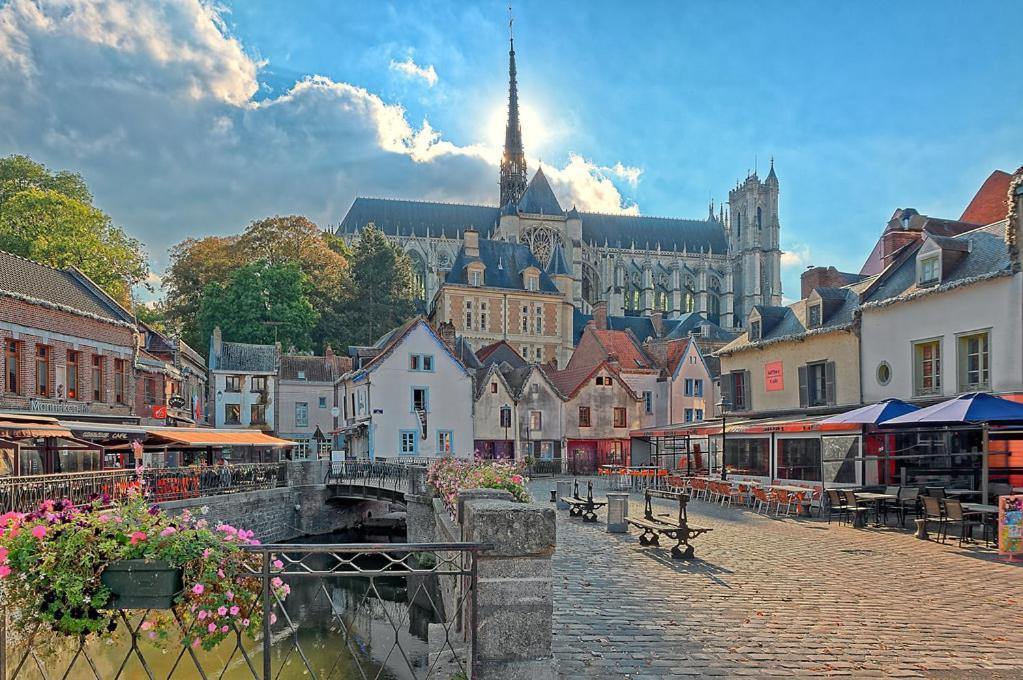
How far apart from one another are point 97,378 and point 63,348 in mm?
2270

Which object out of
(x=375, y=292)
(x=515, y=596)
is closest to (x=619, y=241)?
(x=375, y=292)

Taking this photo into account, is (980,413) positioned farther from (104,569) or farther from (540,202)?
(540,202)

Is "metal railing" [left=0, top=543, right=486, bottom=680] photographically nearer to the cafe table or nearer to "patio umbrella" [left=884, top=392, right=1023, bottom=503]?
the cafe table

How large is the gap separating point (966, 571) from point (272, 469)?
83.2ft

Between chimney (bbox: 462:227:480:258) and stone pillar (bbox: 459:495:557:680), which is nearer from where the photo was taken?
stone pillar (bbox: 459:495:557:680)

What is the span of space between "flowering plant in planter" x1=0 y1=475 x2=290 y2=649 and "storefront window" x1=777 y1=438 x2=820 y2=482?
23379 millimetres

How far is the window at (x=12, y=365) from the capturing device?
2283 cm

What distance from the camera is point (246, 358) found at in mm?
48844

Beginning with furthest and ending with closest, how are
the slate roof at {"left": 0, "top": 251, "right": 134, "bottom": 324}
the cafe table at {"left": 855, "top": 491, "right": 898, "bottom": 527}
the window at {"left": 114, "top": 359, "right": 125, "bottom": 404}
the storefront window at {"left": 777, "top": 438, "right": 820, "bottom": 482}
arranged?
the window at {"left": 114, "top": 359, "right": 125, "bottom": 404} < the storefront window at {"left": 777, "top": 438, "right": 820, "bottom": 482} < the slate roof at {"left": 0, "top": 251, "right": 134, "bottom": 324} < the cafe table at {"left": 855, "top": 491, "right": 898, "bottom": 527}

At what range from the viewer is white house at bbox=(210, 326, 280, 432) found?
158 ft

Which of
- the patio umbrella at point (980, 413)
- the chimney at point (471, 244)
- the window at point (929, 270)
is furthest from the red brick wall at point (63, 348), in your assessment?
the chimney at point (471, 244)

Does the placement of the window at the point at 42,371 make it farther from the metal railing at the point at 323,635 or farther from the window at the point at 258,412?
the window at the point at 258,412

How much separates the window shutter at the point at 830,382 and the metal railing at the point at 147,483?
2117 centimetres

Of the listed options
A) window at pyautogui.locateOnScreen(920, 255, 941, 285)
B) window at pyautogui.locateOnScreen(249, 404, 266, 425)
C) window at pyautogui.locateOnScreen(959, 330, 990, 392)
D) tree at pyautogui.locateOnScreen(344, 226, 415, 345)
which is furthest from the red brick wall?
tree at pyautogui.locateOnScreen(344, 226, 415, 345)
